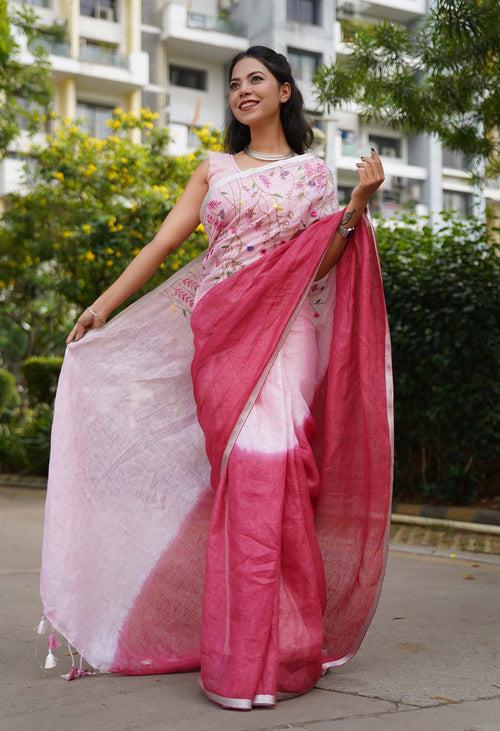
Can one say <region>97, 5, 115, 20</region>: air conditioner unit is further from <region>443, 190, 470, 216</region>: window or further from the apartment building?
<region>443, 190, 470, 216</region>: window

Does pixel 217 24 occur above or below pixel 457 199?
above

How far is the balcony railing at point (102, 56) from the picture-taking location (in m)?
36.5

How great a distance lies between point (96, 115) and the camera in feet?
122

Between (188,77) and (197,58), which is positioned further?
(197,58)

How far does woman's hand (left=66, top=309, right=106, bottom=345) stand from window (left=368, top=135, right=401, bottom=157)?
3778cm

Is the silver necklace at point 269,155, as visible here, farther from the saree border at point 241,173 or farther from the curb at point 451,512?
the curb at point 451,512

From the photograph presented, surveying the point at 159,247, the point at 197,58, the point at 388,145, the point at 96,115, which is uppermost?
the point at 197,58

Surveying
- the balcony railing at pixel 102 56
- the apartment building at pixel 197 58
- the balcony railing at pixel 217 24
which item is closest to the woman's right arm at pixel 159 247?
the apartment building at pixel 197 58

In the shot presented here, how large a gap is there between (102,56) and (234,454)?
35393 millimetres

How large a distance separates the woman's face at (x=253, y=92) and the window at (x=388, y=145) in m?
37.6

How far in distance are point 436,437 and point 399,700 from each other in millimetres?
6151

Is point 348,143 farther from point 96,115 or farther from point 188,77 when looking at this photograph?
point 96,115

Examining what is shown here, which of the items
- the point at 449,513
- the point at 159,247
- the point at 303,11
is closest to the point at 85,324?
the point at 159,247

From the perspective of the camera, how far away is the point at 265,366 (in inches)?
136
